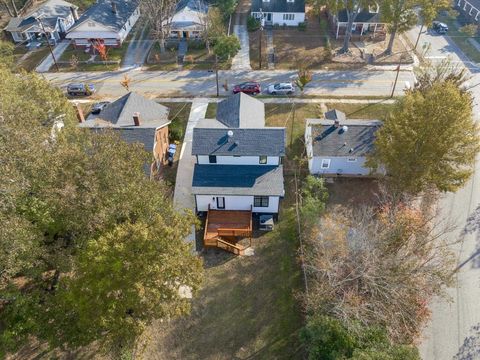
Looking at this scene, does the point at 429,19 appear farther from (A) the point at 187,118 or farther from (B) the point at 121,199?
(B) the point at 121,199

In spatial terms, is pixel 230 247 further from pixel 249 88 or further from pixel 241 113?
pixel 249 88

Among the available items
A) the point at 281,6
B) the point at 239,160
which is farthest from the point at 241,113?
the point at 281,6

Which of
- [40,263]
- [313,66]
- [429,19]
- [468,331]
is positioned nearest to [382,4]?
[429,19]

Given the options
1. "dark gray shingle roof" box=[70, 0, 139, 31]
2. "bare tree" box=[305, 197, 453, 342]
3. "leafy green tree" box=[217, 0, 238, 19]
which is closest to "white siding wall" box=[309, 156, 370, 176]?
"bare tree" box=[305, 197, 453, 342]

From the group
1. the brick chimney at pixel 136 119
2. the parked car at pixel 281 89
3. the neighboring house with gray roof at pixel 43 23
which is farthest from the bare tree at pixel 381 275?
the neighboring house with gray roof at pixel 43 23

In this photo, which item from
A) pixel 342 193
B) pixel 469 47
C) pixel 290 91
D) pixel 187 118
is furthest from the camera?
pixel 469 47

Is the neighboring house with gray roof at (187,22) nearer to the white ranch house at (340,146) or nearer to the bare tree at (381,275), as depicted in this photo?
the white ranch house at (340,146)

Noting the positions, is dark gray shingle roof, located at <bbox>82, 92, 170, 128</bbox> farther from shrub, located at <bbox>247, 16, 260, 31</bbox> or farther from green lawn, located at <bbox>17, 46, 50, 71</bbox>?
shrub, located at <bbox>247, 16, 260, 31</bbox>
